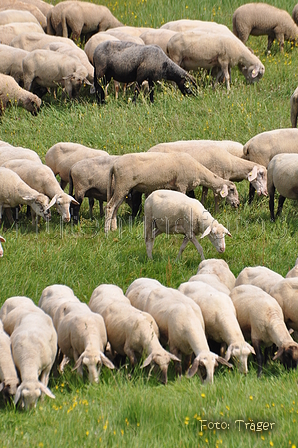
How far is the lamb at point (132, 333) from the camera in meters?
7.05

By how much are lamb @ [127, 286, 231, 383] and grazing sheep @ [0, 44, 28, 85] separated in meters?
12.1

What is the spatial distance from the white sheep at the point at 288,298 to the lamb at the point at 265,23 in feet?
48.6

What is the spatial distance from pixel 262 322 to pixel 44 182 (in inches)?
212

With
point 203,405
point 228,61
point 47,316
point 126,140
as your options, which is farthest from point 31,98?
point 203,405

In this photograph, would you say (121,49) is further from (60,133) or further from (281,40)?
(281,40)

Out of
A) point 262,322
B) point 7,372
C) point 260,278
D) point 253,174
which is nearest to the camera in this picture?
point 7,372

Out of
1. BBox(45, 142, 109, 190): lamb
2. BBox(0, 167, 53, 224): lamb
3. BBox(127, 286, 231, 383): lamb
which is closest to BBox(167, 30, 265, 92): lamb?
BBox(45, 142, 109, 190): lamb

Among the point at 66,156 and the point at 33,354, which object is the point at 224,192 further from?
the point at 33,354

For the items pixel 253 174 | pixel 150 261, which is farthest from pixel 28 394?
pixel 253 174

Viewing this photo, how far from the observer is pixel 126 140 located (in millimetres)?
15078

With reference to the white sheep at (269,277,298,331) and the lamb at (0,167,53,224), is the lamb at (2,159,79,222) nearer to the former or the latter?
the lamb at (0,167,53,224)

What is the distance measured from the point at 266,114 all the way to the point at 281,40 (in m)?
6.40

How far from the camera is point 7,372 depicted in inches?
267

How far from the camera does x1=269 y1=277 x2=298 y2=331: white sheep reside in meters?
7.90
